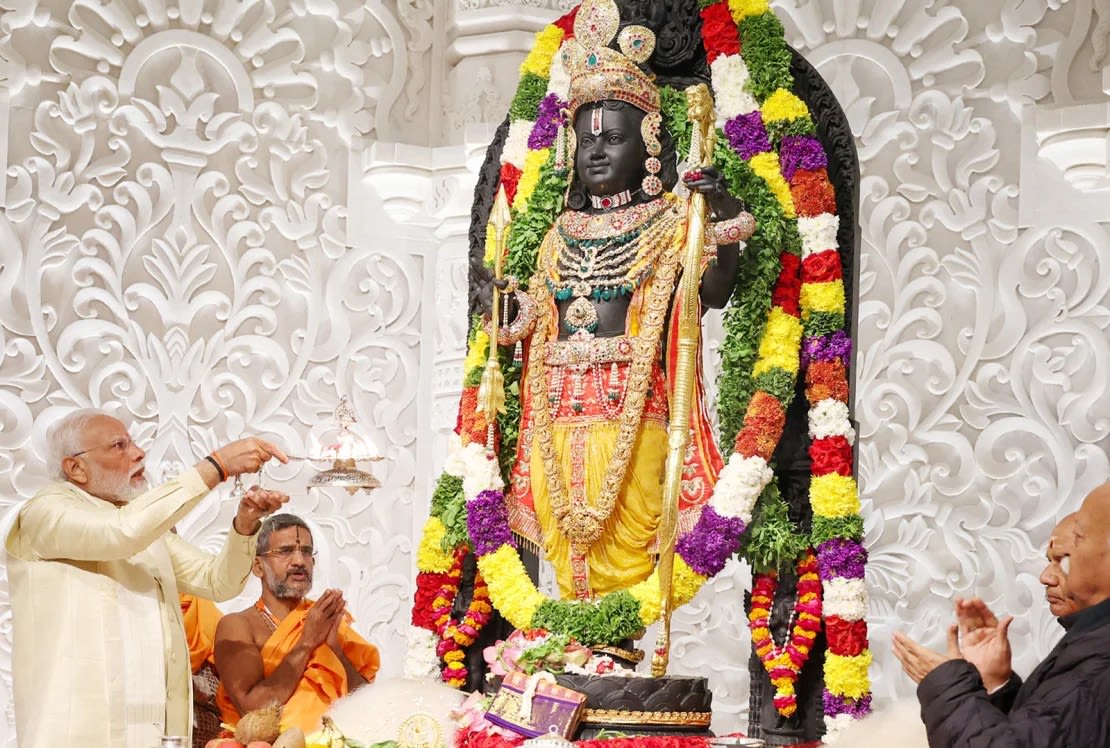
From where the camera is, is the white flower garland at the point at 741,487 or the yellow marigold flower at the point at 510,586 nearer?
the white flower garland at the point at 741,487

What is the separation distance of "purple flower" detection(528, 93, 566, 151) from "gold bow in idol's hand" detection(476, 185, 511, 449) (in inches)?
10.5

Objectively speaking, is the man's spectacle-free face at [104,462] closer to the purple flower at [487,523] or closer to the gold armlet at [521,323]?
the purple flower at [487,523]

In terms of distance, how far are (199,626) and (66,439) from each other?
1174 millimetres

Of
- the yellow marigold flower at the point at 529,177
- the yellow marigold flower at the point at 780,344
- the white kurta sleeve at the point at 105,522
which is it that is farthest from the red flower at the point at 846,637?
the white kurta sleeve at the point at 105,522

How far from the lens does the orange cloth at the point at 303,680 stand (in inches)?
224

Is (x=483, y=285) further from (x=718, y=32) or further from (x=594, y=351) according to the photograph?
(x=718, y=32)

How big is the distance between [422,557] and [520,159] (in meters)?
1.59

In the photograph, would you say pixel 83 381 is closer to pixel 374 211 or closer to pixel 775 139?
pixel 374 211

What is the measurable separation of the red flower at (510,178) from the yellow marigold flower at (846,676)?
2207mm

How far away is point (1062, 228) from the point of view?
682cm

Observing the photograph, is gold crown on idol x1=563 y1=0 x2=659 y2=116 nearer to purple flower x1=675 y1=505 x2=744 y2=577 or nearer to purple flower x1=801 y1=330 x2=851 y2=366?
purple flower x1=801 y1=330 x2=851 y2=366

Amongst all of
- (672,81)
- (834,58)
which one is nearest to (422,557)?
(672,81)

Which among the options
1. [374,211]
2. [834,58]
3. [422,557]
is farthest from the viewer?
[374,211]

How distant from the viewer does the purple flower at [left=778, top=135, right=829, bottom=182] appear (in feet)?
18.0
